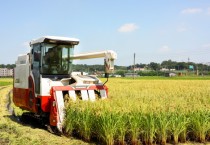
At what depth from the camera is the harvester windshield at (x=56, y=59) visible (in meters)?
10.8

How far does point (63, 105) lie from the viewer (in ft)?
31.6

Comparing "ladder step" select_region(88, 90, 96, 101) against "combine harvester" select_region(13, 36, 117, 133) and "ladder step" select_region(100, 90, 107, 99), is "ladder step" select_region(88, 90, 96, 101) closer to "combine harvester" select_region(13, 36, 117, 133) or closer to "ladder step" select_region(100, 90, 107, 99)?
"combine harvester" select_region(13, 36, 117, 133)

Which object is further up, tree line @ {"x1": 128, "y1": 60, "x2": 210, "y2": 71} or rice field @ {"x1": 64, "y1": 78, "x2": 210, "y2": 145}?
tree line @ {"x1": 128, "y1": 60, "x2": 210, "y2": 71}

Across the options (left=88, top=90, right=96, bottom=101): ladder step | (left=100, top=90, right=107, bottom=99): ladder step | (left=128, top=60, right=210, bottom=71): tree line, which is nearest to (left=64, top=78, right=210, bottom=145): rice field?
(left=88, top=90, right=96, bottom=101): ladder step

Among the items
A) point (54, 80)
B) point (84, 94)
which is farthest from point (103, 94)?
point (54, 80)

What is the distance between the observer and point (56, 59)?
36.4 ft

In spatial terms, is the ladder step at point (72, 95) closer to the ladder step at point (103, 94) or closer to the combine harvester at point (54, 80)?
the combine harvester at point (54, 80)

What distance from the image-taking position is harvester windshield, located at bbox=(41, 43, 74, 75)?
10.8 metres

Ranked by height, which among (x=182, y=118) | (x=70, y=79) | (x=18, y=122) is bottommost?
(x=18, y=122)

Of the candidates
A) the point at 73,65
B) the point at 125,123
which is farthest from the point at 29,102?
the point at 125,123

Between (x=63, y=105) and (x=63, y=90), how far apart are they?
0.52 meters

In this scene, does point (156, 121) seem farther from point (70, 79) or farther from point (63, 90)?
point (70, 79)

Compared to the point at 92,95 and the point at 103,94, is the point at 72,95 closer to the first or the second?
the point at 92,95

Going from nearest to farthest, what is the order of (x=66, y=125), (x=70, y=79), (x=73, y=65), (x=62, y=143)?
(x=62, y=143), (x=66, y=125), (x=70, y=79), (x=73, y=65)
